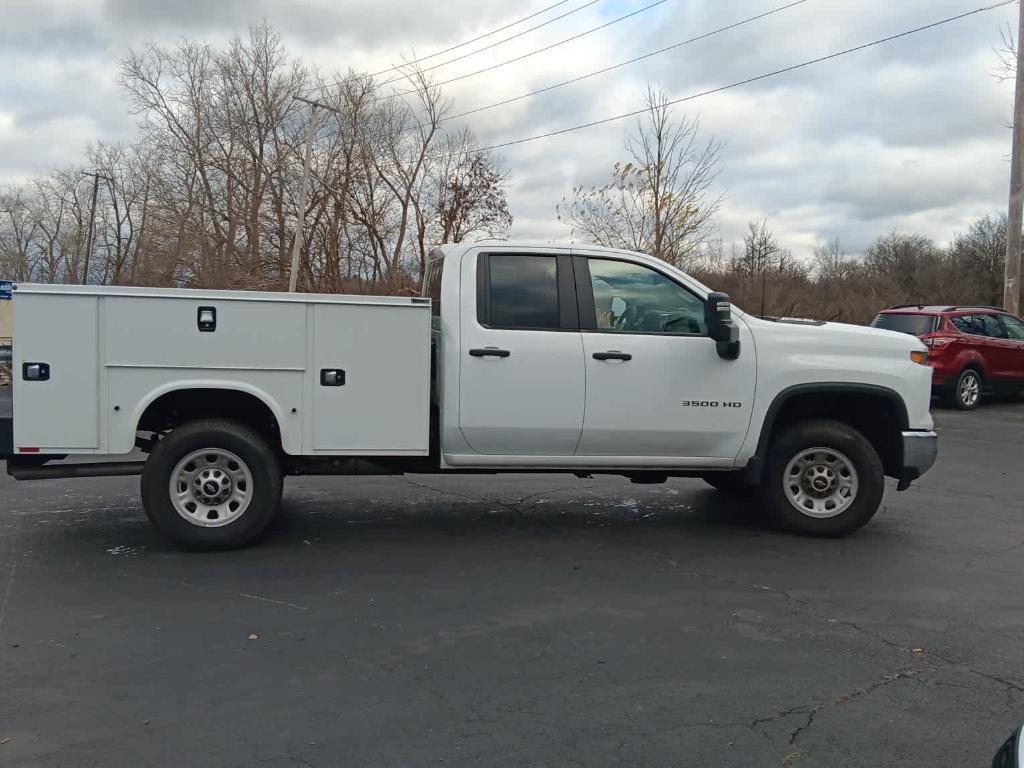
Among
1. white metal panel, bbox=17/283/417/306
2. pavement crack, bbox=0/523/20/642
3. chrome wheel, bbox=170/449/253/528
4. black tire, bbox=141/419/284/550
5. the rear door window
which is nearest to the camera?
pavement crack, bbox=0/523/20/642

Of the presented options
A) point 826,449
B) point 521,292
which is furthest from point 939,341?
point 521,292

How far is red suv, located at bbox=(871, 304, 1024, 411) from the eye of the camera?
15047 mm

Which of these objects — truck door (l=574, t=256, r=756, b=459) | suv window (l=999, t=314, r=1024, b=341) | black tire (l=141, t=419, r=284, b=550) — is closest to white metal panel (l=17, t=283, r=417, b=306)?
black tire (l=141, t=419, r=284, b=550)

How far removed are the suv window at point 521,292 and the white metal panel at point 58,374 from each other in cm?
254

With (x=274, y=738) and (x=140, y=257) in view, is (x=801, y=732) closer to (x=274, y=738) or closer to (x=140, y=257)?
(x=274, y=738)

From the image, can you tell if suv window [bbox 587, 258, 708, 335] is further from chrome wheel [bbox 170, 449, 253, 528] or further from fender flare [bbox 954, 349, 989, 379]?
fender flare [bbox 954, 349, 989, 379]

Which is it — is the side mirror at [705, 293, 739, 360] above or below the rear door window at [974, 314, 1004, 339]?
below

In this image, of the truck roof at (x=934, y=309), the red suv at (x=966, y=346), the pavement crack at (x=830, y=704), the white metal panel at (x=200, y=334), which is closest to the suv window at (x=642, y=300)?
the white metal panel at (x=200, y=334)

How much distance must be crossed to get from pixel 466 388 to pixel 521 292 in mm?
797

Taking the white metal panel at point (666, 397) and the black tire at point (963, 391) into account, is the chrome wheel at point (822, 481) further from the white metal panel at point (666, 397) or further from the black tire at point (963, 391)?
the black tire at point (963, 391)

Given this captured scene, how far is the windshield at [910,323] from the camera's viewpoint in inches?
595

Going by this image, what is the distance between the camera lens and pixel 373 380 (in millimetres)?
5820

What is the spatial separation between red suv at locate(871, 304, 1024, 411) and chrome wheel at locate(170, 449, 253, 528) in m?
12.8

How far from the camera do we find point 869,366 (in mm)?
6246
